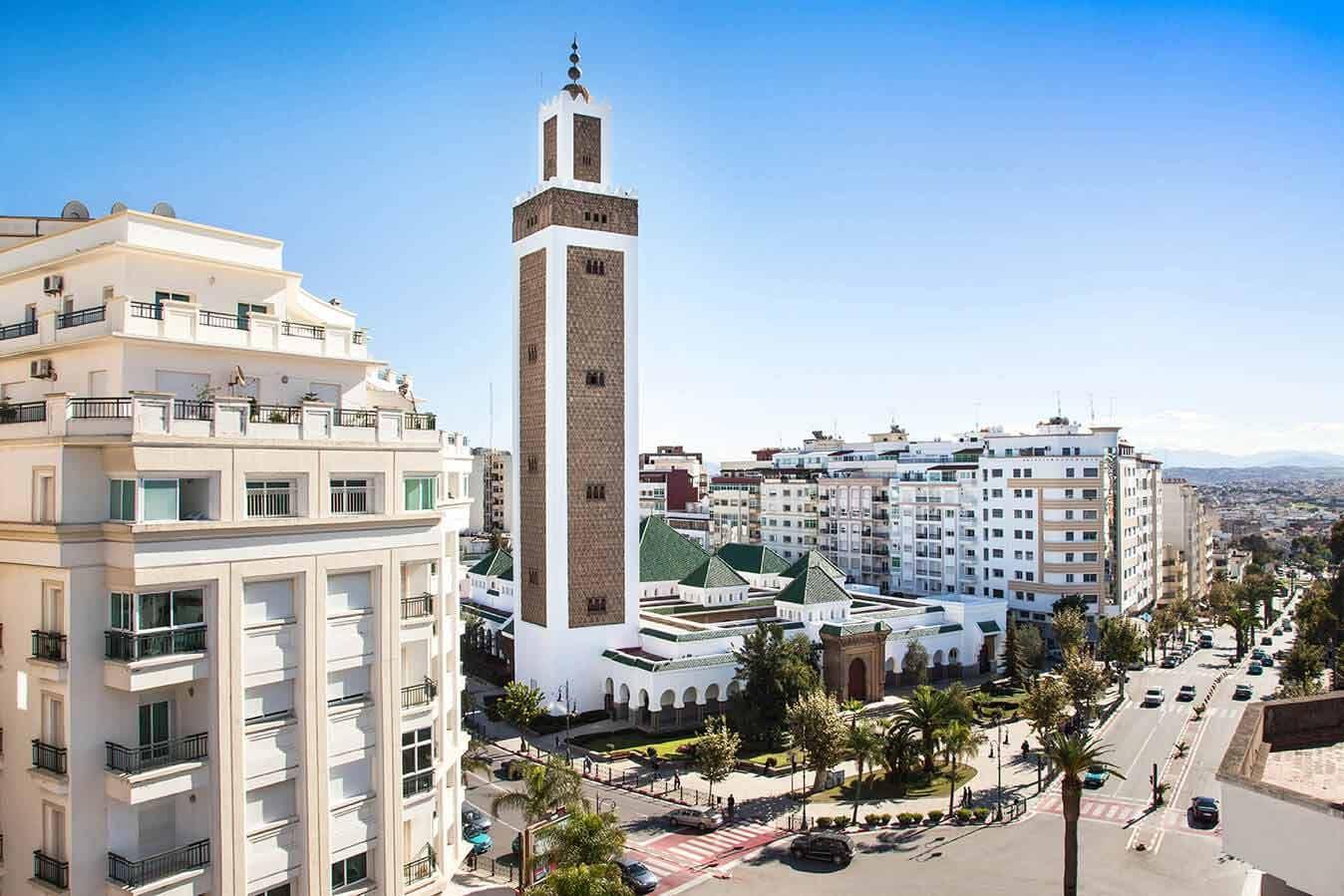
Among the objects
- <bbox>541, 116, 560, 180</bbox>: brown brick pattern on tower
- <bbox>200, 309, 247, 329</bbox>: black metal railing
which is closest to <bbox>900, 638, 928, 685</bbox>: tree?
<bbox>541, 116, 560, 180</bbox>: brown brick pattern on tower

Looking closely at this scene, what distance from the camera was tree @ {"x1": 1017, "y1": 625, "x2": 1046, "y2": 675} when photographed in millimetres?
73875

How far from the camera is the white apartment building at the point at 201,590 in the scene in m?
20.4

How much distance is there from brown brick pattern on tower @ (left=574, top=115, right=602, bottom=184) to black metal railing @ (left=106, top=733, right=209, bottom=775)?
49805 millimetres

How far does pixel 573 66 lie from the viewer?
217ft

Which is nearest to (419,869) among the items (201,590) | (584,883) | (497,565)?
(584,883)

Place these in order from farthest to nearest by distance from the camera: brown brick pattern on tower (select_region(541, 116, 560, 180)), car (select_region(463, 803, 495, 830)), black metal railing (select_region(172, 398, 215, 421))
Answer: brown brick pattern on tower (select_region(541, 116, 560, 180)) → car (select_region(463, 803, 495, 830)) → black metal railing (select_region(172, 398, 215, 421))

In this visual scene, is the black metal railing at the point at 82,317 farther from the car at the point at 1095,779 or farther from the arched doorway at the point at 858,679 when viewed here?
the arched doorway at the point at 858,679

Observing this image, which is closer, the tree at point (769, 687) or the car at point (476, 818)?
the car at point (476, 818)

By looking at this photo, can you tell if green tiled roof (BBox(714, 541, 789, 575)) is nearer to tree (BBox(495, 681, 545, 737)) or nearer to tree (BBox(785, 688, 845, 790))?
tree (BBox(495, 681, 545, 737))

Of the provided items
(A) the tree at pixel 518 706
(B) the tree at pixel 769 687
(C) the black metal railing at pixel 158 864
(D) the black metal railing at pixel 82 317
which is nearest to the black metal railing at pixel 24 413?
(D) the black metal railing at pixel 82 317

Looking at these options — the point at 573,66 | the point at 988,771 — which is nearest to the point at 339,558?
the point at 988,771

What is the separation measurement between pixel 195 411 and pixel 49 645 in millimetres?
5601

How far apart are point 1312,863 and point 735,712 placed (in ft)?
143

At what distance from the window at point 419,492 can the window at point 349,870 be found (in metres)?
8.34
